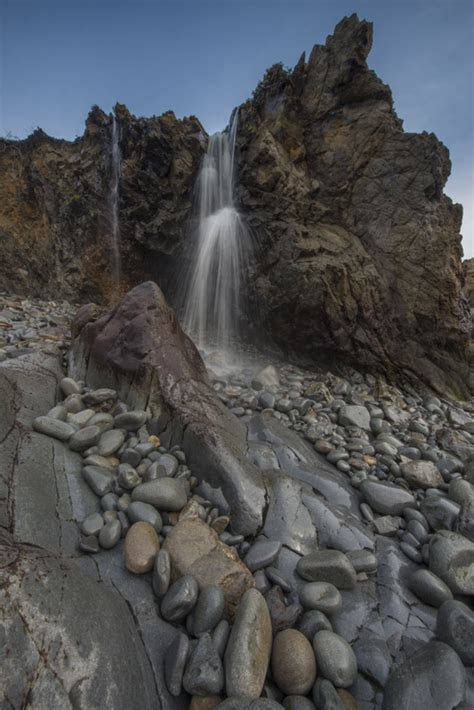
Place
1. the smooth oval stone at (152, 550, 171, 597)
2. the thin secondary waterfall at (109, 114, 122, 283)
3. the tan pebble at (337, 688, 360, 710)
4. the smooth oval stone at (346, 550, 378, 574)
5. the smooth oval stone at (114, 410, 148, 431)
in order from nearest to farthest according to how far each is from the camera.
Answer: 1. the tan pebble at (337, 688, 360, 710)
2. the smooth oval stone at (152, 550, 171, 597)
3. the smooth oval stone at (346, 550, 378, 574)
4. the smooth oval stone at (114, 410, 148, 431)
5. the thin secondary waterfall at (109, 114, 122, 283)

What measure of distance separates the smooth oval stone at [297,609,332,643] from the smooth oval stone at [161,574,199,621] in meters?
0.78

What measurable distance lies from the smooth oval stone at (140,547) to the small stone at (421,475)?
3.19 metres

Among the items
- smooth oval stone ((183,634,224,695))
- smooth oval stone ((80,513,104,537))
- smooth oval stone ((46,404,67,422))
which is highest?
smooth oval stone ((46,404,67,422))

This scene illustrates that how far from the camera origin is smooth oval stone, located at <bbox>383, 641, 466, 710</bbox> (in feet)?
5.30

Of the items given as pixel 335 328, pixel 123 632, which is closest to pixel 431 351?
pixel 335 328

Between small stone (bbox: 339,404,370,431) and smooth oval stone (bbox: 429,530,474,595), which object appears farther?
small stone (bbox: 339,404,370,431)

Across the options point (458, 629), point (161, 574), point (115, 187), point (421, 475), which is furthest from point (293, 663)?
point (115, 187)

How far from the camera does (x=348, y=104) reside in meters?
7.43

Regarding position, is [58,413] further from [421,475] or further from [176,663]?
[421,475]

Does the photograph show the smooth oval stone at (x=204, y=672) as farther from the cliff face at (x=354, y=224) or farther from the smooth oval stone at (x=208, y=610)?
the cliff face at (x=354, y=224)

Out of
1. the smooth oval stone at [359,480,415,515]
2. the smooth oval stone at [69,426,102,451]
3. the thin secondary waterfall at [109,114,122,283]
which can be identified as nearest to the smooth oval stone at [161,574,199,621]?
the smooth oval stone at [69,426,102,451]

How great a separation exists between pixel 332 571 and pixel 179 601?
121cm

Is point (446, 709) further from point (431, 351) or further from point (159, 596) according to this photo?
point (431, 351)

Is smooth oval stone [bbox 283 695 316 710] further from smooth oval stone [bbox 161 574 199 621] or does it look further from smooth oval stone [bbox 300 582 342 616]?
smooth oval stone [bbox 161 574 199 621]
